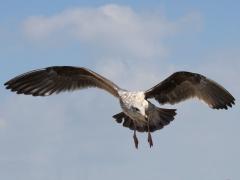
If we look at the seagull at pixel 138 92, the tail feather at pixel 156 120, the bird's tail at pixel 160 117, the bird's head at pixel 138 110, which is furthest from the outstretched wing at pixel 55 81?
the bird's head at pixel 138 110

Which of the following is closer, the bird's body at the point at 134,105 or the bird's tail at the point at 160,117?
the bird's body at the point at 134,105

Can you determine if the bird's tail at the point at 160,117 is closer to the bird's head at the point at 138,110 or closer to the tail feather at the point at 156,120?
the tail feather at the point at 156,120

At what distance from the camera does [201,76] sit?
9.91 meters

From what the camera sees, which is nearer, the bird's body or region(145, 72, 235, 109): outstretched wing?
the bird's body

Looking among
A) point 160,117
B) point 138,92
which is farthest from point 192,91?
point 138,92

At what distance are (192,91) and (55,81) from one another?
3288 millimetres

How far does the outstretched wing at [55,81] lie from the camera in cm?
1032

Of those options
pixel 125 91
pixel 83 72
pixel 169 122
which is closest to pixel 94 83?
pixel 83 72

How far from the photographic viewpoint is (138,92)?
→ 9727 millimetres

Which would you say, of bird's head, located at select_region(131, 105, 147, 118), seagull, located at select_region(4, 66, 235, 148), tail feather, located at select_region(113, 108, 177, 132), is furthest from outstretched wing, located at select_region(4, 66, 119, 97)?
bird's head, located at select_region(131, 105, 147, 118)

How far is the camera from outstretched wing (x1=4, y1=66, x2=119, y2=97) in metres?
10.3

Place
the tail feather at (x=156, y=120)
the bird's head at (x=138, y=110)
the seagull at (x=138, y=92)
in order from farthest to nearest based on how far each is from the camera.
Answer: the tail feather at (x=156, y=120), the seagull at (x=138, y=92), the bird's head at (x=138, y=110)

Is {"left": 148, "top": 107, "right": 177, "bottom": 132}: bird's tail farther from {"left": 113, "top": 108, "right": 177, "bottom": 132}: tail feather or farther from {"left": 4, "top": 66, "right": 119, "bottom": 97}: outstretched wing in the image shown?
{"left": 4, "top": 66, "right": 119, "bottom": 97}: outstretched wing

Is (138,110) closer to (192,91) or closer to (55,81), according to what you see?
(192,91)
